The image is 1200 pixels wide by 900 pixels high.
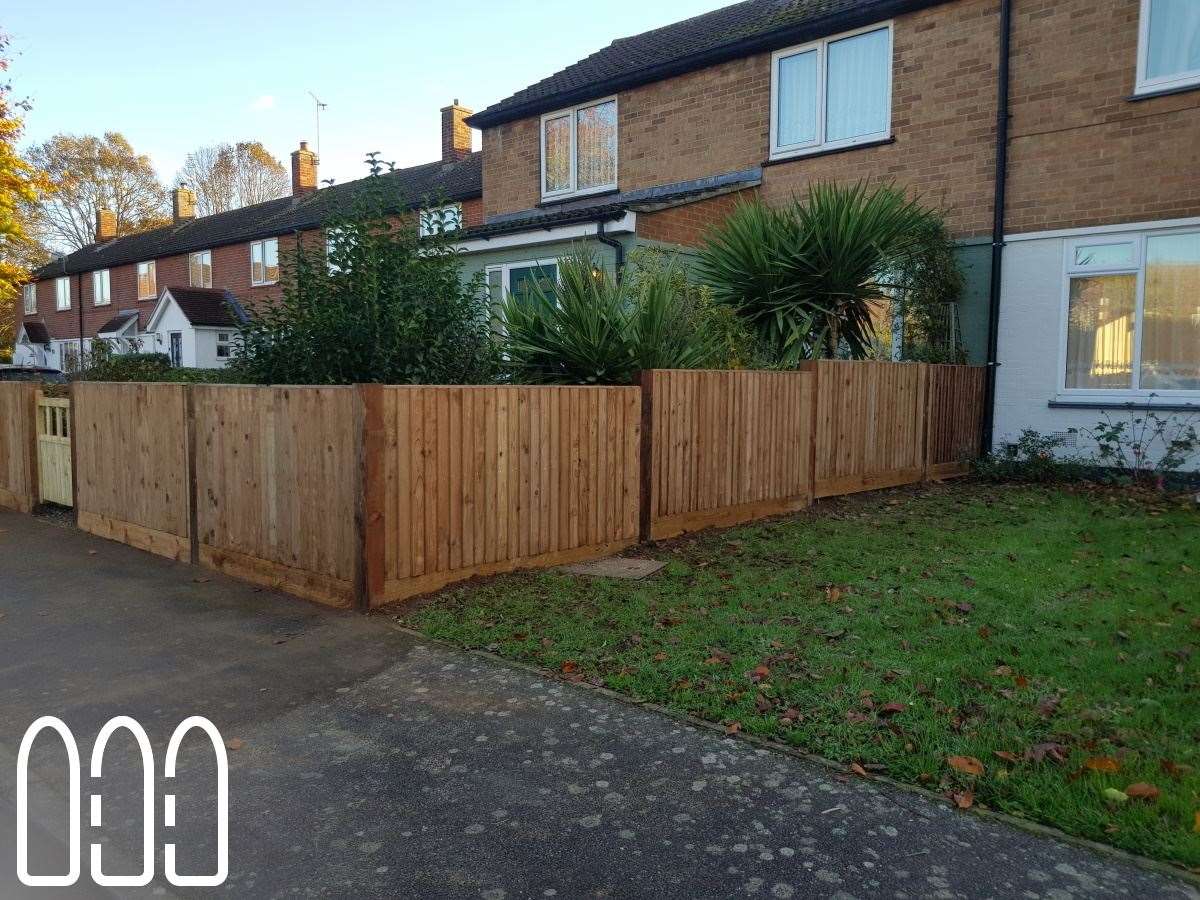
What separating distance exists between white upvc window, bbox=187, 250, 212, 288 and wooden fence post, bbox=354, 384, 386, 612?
3053 centimetres

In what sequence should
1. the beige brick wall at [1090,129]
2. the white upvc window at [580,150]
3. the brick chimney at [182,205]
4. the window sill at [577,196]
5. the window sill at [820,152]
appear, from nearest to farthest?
the beige brick wall at [1090,129], the window sill at [820,152], the window sill at [577,196], the white upvc window at [580,150], the brick chimney at [182,205]

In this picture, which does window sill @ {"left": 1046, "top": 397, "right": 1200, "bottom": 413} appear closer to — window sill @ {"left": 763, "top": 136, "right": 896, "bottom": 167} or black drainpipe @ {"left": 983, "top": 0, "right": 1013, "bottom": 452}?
black drainpipe @ {"left": 983, "top": 0, "right": 1013, "bottom": 452}

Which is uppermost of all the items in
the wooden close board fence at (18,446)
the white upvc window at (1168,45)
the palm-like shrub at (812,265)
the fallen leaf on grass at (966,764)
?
the white upvc window at (1168,45)

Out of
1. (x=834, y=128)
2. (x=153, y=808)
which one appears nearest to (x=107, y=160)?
(x=834, y=128)

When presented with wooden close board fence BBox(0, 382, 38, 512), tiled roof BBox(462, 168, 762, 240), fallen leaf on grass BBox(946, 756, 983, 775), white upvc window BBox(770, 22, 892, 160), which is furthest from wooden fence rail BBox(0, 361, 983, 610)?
white upvc window BBox(770, 22, 892, 160)

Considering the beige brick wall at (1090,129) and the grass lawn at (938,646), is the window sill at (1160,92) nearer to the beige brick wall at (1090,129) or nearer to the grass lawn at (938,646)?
the beige brick wall at (1090,129)

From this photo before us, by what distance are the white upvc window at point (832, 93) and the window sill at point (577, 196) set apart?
11.4 ft

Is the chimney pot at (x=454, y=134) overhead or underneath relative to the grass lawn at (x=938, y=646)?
overhead

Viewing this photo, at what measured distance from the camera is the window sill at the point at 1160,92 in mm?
10359

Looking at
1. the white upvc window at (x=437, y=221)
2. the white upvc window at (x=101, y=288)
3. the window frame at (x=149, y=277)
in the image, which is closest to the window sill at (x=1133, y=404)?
the white upvc window at (x=437, y=221)

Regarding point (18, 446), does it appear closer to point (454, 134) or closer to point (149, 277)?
point (454, 134)

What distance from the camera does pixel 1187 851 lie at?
2.89 m

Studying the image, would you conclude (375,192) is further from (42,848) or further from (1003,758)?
(1003,758)

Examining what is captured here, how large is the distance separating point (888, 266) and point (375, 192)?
22.3 feet
